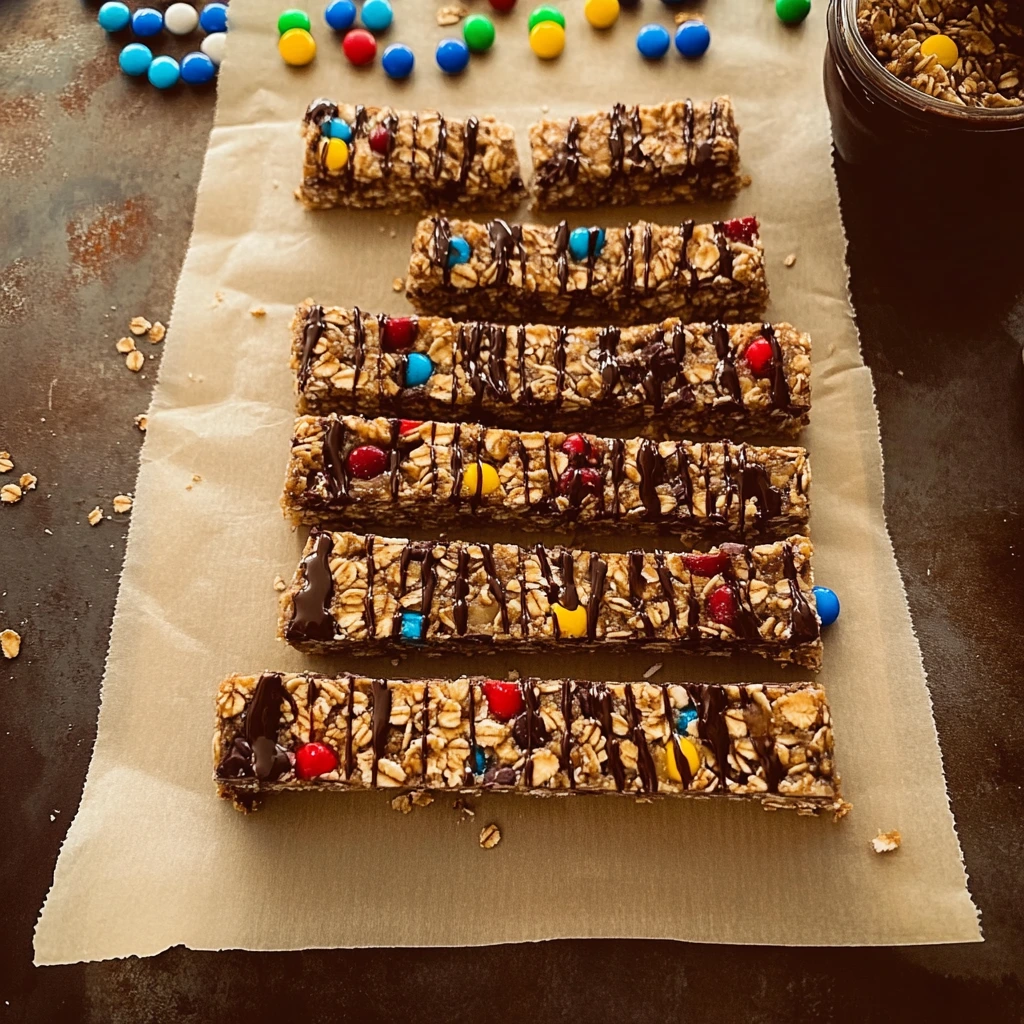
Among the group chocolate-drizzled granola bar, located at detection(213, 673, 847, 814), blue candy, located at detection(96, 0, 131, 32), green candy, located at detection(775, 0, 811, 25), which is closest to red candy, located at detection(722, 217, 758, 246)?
green candy, located at detection(775, 0, 811, 25)


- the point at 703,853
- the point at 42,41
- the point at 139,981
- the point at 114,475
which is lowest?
the point at 139,981

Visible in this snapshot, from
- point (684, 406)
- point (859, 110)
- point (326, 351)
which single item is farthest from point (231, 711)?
point (859, 110)

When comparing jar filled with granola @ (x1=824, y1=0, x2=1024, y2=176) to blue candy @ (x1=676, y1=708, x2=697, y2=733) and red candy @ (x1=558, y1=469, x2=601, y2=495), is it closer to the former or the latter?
red candy @ (x1=558, y1=469, x2=601, y2=495)

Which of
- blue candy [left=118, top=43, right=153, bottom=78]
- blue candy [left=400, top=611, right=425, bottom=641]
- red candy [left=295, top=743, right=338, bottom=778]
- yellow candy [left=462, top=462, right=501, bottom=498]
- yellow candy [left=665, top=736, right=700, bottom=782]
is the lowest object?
red candy [left=295, top=743, right=338, bottom=778]

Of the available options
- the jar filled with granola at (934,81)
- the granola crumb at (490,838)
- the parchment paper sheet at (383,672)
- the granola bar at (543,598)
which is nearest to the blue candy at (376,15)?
the parchment paper sheet at (383,672)

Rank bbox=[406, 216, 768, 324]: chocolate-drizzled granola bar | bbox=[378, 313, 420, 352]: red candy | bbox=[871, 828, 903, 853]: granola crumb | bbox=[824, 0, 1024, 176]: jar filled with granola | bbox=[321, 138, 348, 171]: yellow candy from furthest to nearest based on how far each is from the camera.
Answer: bbox=[321, 138, 348, 171]: yellow candy, bbox=[406, 216, 768, 324]: chocolate-drizzled granola bar, bbox=[378, 313, 420, 352]: red candy, bbox=[824, 0, 1024, 176]: jar filled with granola, bbox=[871, 828, 903, 853]: granola crumb

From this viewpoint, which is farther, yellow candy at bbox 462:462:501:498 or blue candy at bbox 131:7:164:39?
blue candy at bbox 131:7:164:39

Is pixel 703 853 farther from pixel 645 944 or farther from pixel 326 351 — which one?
pixel 326 351
